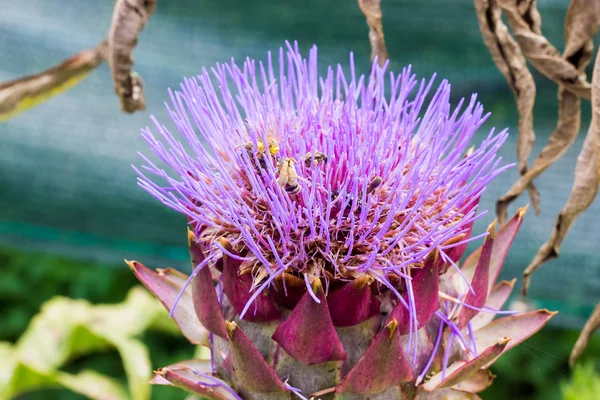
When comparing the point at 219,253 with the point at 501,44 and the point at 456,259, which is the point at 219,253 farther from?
the point at 501,44

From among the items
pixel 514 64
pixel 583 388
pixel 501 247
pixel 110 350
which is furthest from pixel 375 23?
pixel 110 350

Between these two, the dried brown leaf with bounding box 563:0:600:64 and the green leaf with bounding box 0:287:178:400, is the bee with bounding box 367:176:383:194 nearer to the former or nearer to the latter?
the dried brown leaf with bounding box 563:0:600:64

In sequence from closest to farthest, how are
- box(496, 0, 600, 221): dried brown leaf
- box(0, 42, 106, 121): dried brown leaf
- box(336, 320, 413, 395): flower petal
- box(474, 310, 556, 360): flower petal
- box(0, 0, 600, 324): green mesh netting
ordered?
box(336, 320, 413, 395): flower petal, box(474, 310, 556, 360): flower petal, box(496, 0, 600, 221): dried brown leaf, box(0, 42, 106, 121): dried brown leaf, box(0, 0, 600, 324): green mesh netting

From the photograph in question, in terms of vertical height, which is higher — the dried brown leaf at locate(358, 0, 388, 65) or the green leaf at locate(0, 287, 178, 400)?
the dried brown leaf at locate(358, 0, 388, 65)

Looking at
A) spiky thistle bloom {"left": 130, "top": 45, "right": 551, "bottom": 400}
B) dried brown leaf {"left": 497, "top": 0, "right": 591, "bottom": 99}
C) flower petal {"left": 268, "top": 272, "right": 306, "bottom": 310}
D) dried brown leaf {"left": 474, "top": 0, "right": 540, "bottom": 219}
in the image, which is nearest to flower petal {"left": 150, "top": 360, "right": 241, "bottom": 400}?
spiky thistle bloom {"left": 130, "top": 45, "right": 551, "bottom": 400}

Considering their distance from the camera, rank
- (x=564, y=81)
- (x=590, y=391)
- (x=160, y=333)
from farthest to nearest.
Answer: (x=160, y=333) < (x=590, y=391) < (x=564, y=81)

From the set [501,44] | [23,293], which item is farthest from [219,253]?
[23,293]
